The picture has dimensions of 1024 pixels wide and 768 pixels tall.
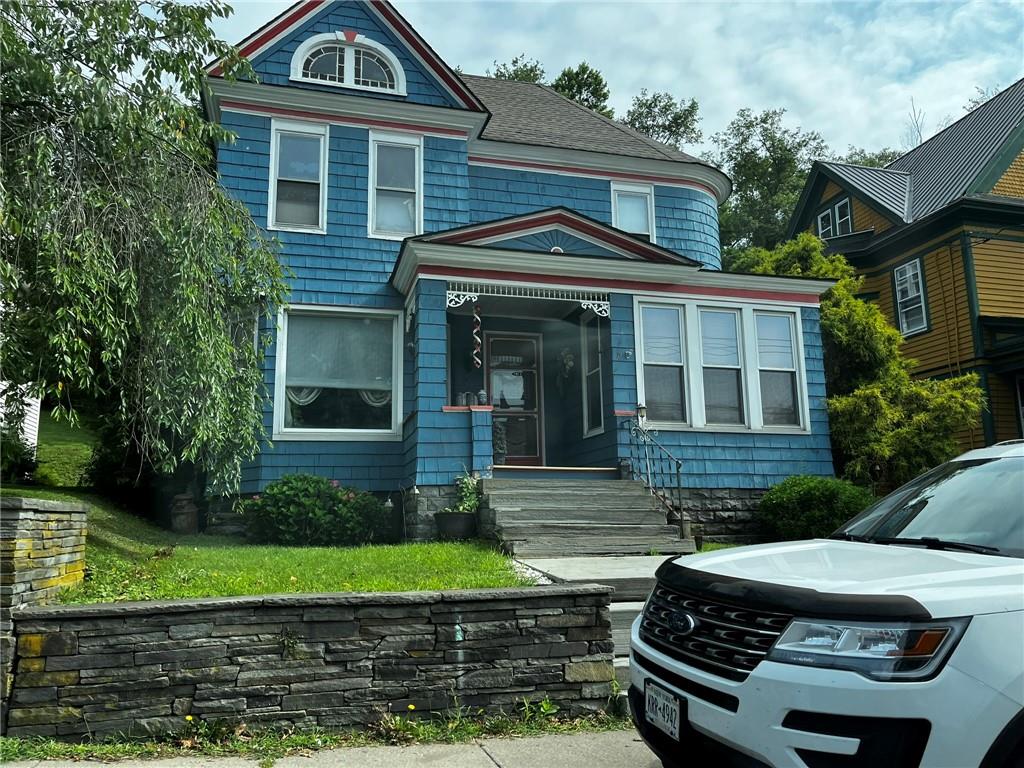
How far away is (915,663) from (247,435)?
6570mm

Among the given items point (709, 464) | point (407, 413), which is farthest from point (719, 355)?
point (407, 413)

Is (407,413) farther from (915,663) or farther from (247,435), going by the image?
(915,663)

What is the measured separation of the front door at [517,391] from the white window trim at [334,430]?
1.73 meters

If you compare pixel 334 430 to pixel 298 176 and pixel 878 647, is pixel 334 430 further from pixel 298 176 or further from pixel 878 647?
pixel 878 647

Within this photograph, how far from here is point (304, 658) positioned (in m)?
4.26

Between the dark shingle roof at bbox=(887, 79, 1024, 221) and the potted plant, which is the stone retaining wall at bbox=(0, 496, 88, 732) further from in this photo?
the dark shingle roof at bbox=(887, 79, 1024, 221)

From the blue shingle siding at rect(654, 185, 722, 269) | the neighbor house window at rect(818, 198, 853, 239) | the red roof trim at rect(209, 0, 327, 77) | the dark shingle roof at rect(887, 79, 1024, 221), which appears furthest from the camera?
the neighbor house window at rect(818, 198, 853, 239)

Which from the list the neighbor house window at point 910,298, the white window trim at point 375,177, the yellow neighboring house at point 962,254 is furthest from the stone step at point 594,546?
the neighbor house window at point 910,298

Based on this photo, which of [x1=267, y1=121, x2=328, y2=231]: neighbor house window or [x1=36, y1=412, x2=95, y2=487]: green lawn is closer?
[x1=267, y1=121, x2=328, y2=231]: neighbor house window

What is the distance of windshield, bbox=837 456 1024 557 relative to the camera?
3100 millimetres

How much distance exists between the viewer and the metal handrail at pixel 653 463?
1028 cm

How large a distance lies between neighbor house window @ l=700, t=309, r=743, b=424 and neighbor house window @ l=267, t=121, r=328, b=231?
6.07 metres

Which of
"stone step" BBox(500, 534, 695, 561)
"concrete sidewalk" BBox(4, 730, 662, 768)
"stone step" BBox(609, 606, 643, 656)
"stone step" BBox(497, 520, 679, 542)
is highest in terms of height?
"stone step" BBox(497, 520, 679, 542)

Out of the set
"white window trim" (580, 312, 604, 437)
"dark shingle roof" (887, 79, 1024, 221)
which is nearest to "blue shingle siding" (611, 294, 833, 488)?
"white window trim" (580, 312, 604, 437)
